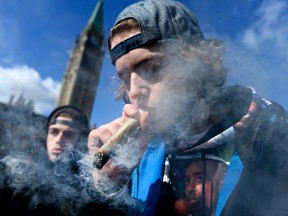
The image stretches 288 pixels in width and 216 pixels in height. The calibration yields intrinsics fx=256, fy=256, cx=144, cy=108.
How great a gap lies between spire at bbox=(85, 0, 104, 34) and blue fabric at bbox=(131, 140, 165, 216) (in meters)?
71.3

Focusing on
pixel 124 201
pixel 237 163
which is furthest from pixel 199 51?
pixel 124 201

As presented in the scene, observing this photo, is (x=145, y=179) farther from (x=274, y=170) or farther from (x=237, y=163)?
(x=274, y=170)

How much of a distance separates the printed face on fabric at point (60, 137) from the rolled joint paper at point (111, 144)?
3251 millimetres

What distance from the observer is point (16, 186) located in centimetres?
241

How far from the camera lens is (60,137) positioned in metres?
4.68

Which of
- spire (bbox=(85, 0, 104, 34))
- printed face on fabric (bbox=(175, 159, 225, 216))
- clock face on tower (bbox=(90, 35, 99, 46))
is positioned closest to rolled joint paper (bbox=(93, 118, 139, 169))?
printed face on fabric (bbox=(175, 159, 225, 216))

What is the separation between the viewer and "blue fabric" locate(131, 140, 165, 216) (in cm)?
138

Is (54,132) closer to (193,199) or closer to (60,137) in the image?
(60,137)

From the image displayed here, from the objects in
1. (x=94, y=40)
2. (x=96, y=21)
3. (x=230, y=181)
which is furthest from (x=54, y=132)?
(x=96, y=21)

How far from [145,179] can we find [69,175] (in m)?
0.88

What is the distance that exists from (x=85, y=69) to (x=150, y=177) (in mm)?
66696

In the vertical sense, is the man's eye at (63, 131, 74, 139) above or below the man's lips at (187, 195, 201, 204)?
above

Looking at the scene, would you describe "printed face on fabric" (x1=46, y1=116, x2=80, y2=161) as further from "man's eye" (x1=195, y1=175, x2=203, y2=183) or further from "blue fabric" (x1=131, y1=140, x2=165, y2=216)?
"man's eye" (x1=195, y1=175, x2=203, y2=183)

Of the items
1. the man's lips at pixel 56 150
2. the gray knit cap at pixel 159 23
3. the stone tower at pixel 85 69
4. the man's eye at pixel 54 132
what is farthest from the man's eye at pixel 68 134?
the stone tower at pixel 85 69
